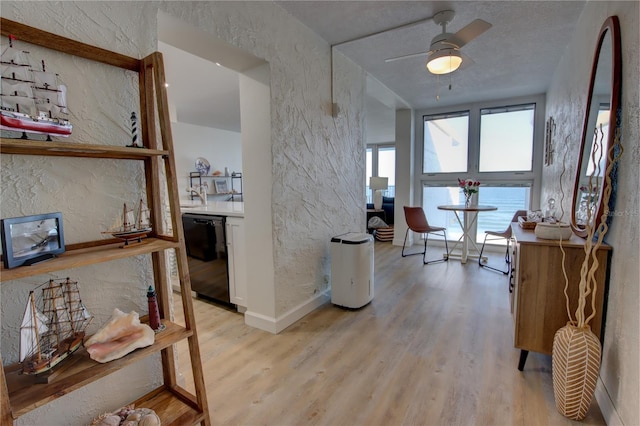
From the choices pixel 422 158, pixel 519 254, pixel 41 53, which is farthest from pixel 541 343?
pixel 422 158

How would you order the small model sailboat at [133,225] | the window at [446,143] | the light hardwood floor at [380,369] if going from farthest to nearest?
1. the window at [446,143]
2. the light hardwood floor at [380,369]
3. the small model sailboat at [133,225]

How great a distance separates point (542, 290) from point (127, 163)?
226cm

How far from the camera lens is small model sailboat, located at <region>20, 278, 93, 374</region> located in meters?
0.97

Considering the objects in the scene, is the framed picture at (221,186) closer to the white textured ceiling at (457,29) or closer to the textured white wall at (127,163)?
the white textured ceiling at (457,29)

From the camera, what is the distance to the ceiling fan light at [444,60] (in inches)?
88.4

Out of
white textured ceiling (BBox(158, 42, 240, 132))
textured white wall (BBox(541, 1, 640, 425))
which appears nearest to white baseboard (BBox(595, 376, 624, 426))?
textured white wall (BBox(541, 1, 640, 425))

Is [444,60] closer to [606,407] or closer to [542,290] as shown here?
[542,290]

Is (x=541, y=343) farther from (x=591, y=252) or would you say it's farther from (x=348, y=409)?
(x=348, y=409)

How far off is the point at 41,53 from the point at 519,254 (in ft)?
8.02

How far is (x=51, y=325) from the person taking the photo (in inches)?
42.1

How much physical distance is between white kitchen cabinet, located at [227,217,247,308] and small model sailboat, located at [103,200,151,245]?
4.13 feet

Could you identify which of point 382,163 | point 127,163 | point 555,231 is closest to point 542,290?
point 555,231

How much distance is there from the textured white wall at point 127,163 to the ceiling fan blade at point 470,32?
114 cm

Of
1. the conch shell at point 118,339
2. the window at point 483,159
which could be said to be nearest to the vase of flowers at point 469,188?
the window at point 483,159
